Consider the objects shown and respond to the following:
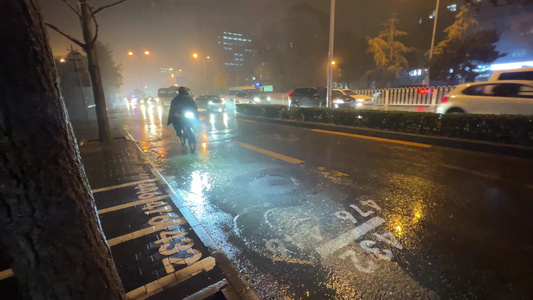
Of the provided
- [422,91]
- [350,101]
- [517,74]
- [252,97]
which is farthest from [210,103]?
[517,74]

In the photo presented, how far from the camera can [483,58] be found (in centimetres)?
2558

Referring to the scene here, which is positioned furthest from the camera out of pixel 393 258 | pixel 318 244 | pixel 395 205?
pixel 395 205

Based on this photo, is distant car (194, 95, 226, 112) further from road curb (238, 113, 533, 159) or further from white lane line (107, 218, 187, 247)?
white lane line (107, 218, 187, 247)

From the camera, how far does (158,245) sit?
324cm

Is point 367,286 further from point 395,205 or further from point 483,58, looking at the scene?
point 483,58

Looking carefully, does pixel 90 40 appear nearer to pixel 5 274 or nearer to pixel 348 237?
pixel 5 274

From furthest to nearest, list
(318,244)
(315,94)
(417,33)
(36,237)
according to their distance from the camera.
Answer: (417,33), (315,94), (318,244), (36,237)

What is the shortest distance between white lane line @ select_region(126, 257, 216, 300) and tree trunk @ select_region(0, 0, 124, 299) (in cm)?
111

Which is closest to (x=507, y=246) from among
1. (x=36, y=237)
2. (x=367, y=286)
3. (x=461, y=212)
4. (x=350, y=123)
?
(x=461, y=212)

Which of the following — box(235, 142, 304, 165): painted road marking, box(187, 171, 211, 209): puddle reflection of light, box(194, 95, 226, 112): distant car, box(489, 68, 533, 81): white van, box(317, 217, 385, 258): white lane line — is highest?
box(489, 68, 533, 81): white van

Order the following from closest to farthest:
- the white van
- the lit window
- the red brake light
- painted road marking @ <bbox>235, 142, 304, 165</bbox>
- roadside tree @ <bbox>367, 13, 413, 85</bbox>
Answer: painted road marking @ <bbox>235, 142, 304, 165</bbox> < the white van < the red brake light < roadside tree @ <bbox>367, 13, 413, 85</bbox> < the lit window

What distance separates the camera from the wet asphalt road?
2617 millimetres

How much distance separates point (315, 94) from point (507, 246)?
16.5m

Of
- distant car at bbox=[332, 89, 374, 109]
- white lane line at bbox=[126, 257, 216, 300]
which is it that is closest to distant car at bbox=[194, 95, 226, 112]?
distant car at bbox=[332, 89, 374, 109]
